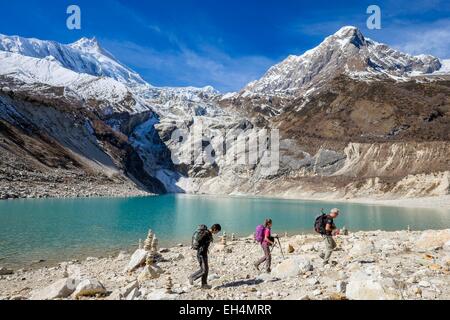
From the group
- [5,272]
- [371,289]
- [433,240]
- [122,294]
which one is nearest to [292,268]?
[371,289]

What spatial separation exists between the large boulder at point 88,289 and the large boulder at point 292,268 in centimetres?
650

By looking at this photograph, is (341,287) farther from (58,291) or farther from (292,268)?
(58,291)

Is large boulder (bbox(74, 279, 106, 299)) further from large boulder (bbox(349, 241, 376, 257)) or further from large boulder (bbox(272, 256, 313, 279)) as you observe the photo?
large boulder (bbox(349, 241, 376, 257))

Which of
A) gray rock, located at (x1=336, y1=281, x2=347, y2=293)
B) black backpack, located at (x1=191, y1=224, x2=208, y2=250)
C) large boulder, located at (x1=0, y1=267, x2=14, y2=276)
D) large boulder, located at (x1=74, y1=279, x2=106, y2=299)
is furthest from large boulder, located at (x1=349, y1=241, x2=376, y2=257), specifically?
large boulder, located at (x1=0, y1=267, x2=14, y2=276)

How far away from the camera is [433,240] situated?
74.4 ft

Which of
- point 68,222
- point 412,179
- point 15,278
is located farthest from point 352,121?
point 15,278

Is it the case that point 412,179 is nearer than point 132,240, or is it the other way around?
point 132,240

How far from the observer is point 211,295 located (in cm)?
1367

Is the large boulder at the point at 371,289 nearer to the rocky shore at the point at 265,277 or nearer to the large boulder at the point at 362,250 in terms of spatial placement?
the rocky shore at the point at 265,277

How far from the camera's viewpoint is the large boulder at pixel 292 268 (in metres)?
16.2

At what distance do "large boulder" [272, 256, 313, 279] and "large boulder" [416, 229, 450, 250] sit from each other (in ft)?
29.1

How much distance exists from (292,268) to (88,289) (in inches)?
295
